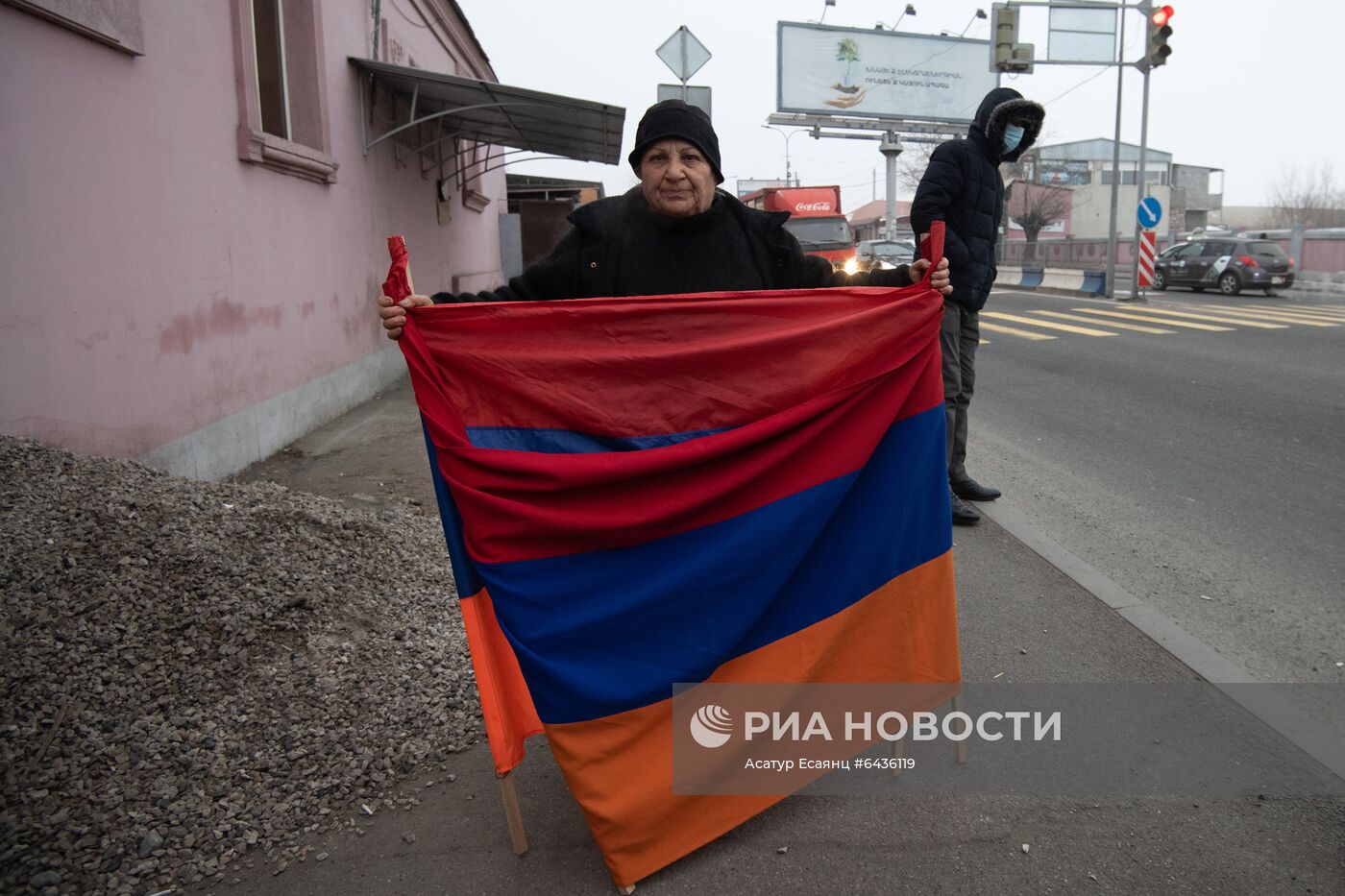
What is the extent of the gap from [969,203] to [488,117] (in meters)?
8.36

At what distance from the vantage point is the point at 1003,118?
5000mm

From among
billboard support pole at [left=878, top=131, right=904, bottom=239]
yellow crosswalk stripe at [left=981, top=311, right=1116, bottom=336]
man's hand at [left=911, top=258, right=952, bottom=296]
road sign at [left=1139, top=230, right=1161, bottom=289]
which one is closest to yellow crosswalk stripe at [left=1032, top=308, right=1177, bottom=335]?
yellow crosswalk stripe at [left=981, top=311, right=1116, bottom=336]

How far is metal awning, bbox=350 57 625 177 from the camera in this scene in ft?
32.0

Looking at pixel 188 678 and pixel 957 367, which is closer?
pixel 188 678

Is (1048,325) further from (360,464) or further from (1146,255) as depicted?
(360,464)

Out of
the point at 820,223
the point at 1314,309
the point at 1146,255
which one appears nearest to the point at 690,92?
the point at 820,223

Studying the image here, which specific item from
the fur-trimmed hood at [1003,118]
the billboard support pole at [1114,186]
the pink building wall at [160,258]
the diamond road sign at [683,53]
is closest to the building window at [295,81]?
the pink building wall at [160,258]

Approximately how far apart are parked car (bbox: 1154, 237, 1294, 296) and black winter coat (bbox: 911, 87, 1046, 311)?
22.8 metres

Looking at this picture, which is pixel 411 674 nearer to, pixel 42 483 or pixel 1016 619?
pixel 42 483

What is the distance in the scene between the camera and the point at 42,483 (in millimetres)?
3717

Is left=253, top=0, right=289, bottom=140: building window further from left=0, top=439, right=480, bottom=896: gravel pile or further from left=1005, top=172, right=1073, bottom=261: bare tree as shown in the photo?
left=1005, top=172, right=1073, bottom=261: bare tree

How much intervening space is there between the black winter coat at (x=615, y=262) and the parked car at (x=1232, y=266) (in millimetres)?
25436
